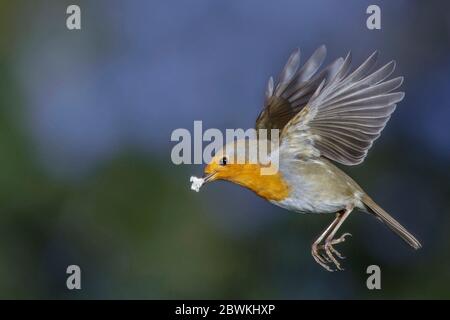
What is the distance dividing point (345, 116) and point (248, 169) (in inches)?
25.4

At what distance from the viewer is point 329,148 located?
418cm

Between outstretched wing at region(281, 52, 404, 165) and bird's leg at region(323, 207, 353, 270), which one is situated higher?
outstretched wing at region(281, 52, 404, 165)

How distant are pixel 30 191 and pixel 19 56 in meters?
1.47

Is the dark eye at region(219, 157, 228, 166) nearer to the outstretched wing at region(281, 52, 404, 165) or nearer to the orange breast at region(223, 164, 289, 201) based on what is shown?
the orange breast at region(223, 164, 289, 201)

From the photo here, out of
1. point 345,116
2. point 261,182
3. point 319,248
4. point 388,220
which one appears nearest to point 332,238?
point 319,248

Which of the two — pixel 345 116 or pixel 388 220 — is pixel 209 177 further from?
pixel 388 220

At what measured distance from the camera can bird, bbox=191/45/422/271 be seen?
3822 mm

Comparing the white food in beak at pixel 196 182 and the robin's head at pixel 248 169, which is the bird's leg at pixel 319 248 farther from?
the white food in beak at pixel 196 182

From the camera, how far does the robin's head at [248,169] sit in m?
3.71

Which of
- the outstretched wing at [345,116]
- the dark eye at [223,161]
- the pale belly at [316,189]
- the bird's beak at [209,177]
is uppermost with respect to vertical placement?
the outstretched wing at [345,116]

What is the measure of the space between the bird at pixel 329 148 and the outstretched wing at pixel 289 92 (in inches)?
11.1

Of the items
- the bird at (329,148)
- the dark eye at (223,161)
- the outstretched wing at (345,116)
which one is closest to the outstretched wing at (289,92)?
the bird at (329,148)

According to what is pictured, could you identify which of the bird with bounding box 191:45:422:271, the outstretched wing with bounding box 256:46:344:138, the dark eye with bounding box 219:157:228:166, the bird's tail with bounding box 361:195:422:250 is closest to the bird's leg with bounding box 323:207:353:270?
the bird with bounding box 191:45:422:271
